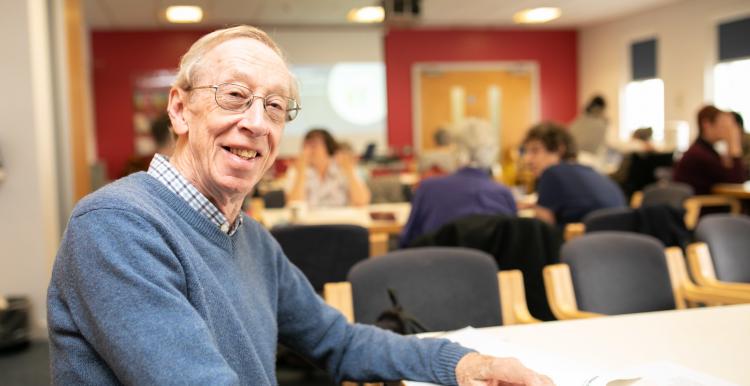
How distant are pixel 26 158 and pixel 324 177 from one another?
2.04 m

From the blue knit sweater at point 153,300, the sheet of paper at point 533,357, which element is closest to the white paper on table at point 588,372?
the sheet of paper at point 533,357

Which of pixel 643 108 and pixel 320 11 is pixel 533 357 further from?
pixel 643 108

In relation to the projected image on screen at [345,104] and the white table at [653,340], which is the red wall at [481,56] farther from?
the white table at [653,340]

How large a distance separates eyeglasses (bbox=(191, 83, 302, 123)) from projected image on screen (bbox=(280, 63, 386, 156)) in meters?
9.53

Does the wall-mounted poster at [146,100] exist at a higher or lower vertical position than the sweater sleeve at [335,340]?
higher

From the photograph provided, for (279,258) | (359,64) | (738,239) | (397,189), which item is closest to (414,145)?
(359,64)

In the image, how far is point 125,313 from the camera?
1.01 m

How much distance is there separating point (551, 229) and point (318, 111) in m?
8.42

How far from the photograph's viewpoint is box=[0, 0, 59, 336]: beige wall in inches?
166

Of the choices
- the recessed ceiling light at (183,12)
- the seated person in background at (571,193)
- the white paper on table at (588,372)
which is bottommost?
the white paper on table at (588,372)

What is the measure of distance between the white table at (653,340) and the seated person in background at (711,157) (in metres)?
4.25

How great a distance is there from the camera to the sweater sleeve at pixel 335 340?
154 centimetres

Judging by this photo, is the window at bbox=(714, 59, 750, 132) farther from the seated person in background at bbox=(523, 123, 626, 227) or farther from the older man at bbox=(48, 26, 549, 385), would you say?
the older man at bbox=(48, 26, 549, 385)

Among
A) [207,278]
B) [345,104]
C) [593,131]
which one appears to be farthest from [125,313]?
[345,104]
